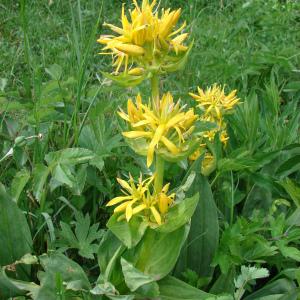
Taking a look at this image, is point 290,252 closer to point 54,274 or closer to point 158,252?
point 158,252

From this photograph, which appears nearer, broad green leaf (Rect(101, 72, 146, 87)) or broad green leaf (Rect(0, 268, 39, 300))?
broad green leaf (Rect(101, 72, 146, 87))

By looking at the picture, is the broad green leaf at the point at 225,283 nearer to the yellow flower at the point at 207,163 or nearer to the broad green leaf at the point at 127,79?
the yellow flower at the point at 207,163

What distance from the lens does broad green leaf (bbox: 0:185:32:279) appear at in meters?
1.47

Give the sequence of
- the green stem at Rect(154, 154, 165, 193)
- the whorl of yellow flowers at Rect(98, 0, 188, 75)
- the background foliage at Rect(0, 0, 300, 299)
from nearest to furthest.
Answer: the whorl of yellow flowers at Rect(98, 0, 188, 75), the green stem at Rect(154, 154, 165, 193), the background foliage at Rect(0, 0, 300, 299)

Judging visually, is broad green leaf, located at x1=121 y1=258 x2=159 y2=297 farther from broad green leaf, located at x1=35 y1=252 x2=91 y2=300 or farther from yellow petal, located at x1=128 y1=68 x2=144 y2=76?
yellow petal, located at x1=128 y1=68 x2=144 y2=76

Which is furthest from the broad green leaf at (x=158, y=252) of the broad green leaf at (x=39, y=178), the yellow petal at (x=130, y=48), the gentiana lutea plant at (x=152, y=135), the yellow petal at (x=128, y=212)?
the yellow petal at (x=130, y=48)

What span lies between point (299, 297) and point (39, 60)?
2.17 meters

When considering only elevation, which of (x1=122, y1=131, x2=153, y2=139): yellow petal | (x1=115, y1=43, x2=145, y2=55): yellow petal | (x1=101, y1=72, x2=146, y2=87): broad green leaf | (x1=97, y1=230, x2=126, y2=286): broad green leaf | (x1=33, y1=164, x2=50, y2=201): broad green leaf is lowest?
(x1=97, y1=230, x2=126, y2=286): broad green leaf

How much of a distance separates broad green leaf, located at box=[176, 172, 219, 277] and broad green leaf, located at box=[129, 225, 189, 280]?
7.1 inches

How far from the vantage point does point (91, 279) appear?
5.13 ft

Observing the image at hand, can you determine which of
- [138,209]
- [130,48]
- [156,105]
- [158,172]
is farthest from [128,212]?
[130,48]

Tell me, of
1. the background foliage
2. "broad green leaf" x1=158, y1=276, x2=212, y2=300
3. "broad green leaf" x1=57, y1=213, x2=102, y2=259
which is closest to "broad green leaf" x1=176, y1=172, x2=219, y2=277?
the background foliage

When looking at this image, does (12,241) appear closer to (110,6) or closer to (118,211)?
(118,211)

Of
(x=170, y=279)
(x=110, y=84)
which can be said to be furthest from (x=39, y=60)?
(x=170, y=279)
